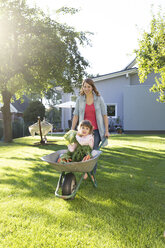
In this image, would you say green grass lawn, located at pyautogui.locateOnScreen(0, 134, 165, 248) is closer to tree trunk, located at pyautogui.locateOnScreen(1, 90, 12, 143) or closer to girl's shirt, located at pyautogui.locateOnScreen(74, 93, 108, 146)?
girl's shirt, located at pyautogui.locateOnScreen(74, 93, 108, 146)

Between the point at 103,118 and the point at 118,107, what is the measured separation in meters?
14.7

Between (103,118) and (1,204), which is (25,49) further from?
(1,204)

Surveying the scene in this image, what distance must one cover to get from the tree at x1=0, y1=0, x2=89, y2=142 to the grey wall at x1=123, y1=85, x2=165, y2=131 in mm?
6595

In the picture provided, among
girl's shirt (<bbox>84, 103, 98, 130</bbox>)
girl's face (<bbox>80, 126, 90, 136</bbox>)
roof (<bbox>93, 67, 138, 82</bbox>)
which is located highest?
roof (<bbox>93, 67, 138, 82</bbox>)

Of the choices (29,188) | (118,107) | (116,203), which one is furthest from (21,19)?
(118,107)

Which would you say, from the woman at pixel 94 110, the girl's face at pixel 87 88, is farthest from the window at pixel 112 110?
the girl's face at pixel 87 88

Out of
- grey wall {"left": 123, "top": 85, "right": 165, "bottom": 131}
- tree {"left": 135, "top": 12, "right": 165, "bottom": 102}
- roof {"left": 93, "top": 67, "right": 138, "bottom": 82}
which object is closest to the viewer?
tree {"left": 135, "top": 12, "right": 165, "bottom": 102}

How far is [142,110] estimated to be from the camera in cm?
1664

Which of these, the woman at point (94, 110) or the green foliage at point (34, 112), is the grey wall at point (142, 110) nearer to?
the green foliage at point (34, 112)

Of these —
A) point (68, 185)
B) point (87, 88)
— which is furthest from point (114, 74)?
point (68, 185)

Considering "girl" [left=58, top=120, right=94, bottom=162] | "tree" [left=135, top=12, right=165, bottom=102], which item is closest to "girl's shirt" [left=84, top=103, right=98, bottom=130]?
"girl" [left=58, top=120, right=94, bottom=162]

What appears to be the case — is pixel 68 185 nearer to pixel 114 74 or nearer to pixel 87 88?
pixel 87 88

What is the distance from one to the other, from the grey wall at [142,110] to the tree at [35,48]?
6.59 meters

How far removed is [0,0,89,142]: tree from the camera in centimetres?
926
